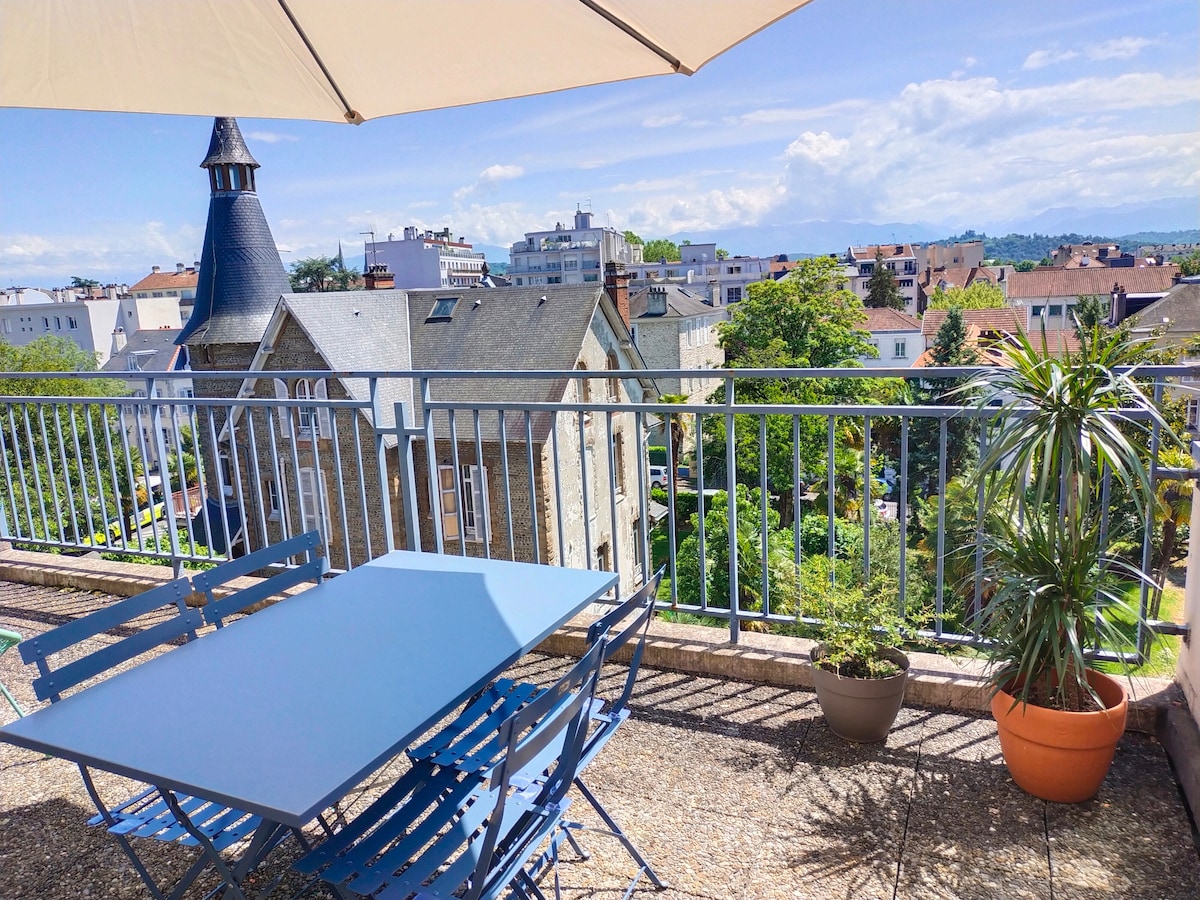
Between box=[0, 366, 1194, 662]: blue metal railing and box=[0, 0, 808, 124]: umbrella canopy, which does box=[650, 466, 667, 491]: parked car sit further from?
box=[0, 0, 808, 124]: umbrella canopy

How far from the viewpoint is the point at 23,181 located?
73875 mm

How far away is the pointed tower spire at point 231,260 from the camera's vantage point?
77.7 feet

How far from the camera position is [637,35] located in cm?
240

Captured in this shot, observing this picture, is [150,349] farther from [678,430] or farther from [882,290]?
[882,290]

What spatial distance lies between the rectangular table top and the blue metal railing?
3.09ft

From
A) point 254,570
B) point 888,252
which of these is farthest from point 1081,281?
point 254,570

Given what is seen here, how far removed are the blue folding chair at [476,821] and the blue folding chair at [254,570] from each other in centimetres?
101

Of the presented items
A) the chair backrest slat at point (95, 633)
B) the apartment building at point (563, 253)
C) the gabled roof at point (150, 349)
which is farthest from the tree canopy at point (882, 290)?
the chair backrest slat at point (95, 633)

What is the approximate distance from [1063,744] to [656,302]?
48.4m

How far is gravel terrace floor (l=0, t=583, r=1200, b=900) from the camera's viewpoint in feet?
7.59

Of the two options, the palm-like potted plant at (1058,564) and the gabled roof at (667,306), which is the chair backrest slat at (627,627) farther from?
the gabled roof at (667,306)

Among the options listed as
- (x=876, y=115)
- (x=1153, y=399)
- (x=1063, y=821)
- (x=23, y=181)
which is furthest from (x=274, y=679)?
(x=876, y=115)

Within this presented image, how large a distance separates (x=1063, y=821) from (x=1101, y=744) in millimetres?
273

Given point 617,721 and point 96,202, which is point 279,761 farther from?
point 96,202
